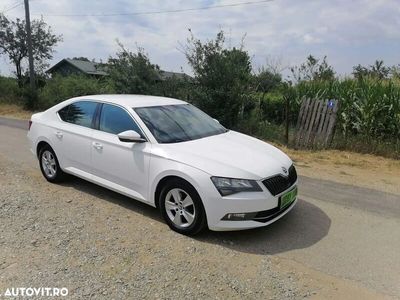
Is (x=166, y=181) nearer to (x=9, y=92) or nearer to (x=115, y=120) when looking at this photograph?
(x=115, y=120)

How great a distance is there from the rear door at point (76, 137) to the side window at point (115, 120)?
0.22 meters

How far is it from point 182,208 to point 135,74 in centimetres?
949

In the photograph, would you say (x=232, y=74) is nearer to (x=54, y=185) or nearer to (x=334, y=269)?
(x=54, y=185)

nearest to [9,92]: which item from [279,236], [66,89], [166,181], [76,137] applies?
[66,89]

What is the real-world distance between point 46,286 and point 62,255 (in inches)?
21.8

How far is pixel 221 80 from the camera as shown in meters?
10.8

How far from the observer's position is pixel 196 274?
3504 mm

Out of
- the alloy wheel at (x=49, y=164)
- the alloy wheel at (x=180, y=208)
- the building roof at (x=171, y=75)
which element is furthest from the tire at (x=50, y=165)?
the building roof at (x=171, y=75)

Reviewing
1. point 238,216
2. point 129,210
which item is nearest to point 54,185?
point 129,210

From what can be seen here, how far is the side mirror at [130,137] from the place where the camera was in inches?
183

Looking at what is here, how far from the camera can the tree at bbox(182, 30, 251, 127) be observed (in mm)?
10711

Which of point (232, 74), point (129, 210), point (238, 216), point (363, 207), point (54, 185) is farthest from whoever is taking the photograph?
point (232, 74)

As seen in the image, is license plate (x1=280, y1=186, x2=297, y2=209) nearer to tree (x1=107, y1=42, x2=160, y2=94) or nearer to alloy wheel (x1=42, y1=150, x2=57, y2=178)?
alloy wheel (x1=42, y1=150, x2=57, y2=178)

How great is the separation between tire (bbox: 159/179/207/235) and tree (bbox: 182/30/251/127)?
6650 millimetres
